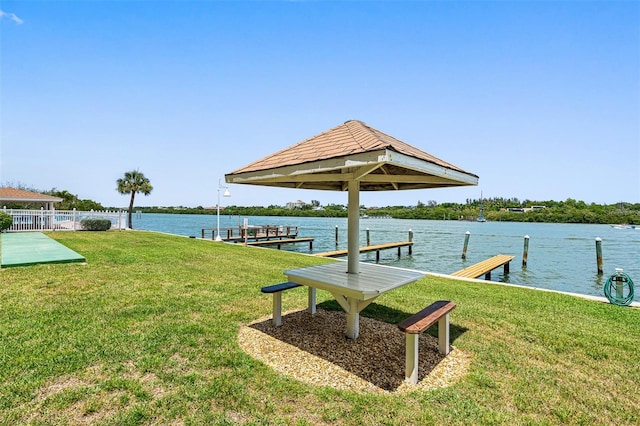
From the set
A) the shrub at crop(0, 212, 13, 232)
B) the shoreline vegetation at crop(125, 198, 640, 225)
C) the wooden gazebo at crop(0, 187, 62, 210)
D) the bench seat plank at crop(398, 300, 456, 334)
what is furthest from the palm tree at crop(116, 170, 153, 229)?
the bench seat plank at crop(398, 300, 456, 334)

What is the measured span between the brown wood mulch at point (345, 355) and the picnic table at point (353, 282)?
0.34 metres

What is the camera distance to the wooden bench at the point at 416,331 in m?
2.71

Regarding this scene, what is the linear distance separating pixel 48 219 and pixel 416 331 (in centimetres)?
2304

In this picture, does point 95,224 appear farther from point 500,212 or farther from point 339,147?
point 500,212

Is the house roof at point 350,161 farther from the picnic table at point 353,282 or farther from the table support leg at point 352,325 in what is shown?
the table support leg at point 352,325

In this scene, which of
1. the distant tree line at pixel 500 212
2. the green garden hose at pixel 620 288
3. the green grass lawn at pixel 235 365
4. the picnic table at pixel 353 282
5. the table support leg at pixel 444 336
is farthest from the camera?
the distant tree line at pixel 500 212

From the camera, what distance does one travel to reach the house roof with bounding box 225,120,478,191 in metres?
2.55

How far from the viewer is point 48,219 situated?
17906mm

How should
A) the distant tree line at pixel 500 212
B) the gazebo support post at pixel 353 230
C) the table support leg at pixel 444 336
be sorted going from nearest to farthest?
the table support leg at pixel 444 336 → the gazebo support post at pixel 353 230 → the distant tree line at pixel 500 212

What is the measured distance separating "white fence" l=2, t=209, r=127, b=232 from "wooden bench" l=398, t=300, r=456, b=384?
2157 centimetres

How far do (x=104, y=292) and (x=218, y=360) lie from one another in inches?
138

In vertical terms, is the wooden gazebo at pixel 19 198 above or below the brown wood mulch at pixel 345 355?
above

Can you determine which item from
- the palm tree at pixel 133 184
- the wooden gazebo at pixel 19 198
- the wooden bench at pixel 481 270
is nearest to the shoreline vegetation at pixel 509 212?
the palm tree at pixel 133 184

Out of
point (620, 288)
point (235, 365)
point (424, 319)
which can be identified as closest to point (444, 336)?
point (424, 319)
